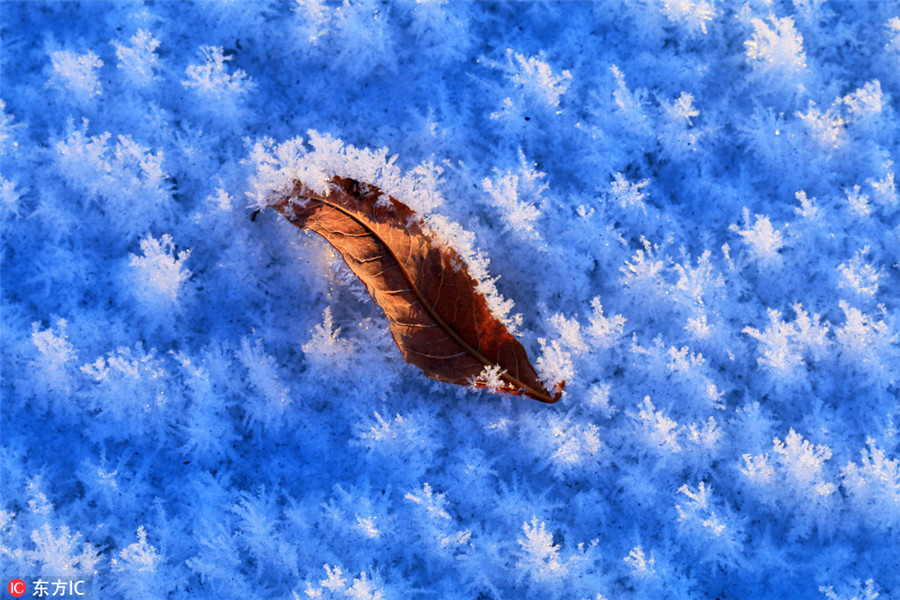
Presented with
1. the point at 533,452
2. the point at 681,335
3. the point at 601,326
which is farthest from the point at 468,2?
the point at 533,452

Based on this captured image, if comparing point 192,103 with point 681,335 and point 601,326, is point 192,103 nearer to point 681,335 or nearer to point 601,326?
point 601,326

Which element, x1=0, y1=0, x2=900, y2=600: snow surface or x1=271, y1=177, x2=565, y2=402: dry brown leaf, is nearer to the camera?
x1=271, y1=177, x2=565, y2=402: dry brown leaf

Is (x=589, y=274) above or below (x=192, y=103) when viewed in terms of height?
below

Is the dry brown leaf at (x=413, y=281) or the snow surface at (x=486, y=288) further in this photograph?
the snow surface at (x=486, y=288)

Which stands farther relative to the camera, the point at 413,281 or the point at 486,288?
the point at 486,288
